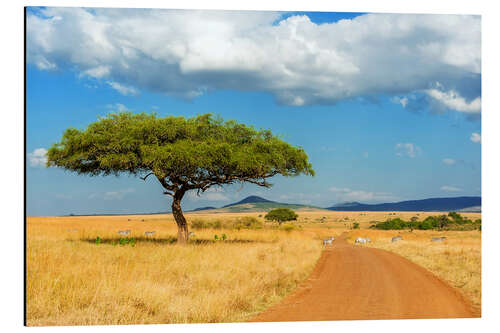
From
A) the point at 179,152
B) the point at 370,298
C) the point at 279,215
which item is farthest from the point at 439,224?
the point at 370,298

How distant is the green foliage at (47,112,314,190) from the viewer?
59.4 feet

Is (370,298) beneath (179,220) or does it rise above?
beneath

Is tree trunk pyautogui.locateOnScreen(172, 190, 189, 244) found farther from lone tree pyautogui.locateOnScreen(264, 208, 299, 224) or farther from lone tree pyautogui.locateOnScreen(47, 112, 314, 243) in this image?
lone tree pyautogui.locateOnScreen(264, 208, 299, 224)

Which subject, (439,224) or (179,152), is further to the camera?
(439,224)

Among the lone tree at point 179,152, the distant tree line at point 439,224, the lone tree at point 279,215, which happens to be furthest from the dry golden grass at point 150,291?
the distant tree line at point 439,224

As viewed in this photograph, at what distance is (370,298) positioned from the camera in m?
10.4

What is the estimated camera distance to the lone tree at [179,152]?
18141 mm

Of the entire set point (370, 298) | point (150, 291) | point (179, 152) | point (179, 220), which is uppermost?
point (179, 152)

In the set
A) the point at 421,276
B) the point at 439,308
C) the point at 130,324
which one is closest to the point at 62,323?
the point at 130,324

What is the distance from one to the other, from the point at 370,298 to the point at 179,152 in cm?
988

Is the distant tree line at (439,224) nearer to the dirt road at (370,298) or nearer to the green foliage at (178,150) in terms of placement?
the green foliage at (178,150)

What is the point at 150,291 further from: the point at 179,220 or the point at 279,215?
the point at 279,215

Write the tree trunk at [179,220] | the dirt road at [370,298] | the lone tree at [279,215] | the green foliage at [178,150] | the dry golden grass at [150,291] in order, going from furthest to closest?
1. the lone tree at [279,215]
2. the tree trunk at [179,220]
3. the green foliage at [178,150]
4. the dirt road at [370,298]
5. the dry golden grass at [150,291]

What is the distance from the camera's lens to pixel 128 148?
62.0 ft
